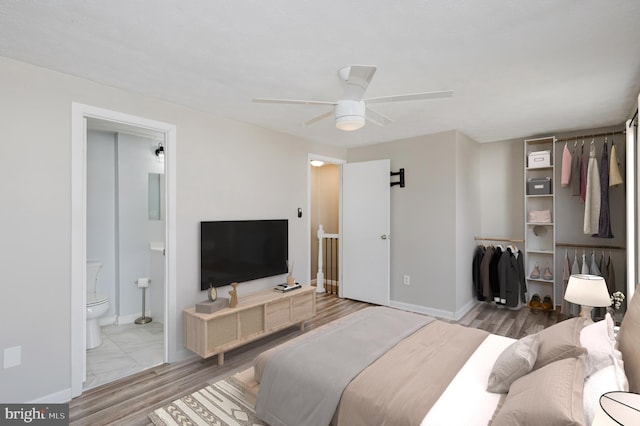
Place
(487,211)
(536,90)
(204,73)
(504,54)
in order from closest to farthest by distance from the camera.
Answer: (504,54)
(204,73)
(536,90)
(487,211)

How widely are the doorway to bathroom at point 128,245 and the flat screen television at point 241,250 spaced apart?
343 millimetres

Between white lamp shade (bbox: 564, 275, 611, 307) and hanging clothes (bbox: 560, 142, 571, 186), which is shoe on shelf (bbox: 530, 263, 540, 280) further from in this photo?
white lamp shade (bbox: 564, 275, 611, 307)

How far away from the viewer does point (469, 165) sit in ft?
15.3

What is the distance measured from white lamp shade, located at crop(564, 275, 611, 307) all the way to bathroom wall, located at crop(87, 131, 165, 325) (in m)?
4.16

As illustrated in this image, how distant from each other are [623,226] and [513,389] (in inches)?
154

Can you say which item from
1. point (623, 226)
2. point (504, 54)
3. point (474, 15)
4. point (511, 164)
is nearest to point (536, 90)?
point (504, 54)

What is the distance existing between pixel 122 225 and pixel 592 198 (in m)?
5.82

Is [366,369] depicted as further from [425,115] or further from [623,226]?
[623,226]

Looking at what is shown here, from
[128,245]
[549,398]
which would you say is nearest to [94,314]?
[128,245]

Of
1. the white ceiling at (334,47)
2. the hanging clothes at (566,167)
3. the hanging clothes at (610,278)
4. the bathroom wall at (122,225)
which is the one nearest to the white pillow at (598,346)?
the white ceiling at (334,47)

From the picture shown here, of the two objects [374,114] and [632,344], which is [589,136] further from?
[632,344]

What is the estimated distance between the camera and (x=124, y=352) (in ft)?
10.8

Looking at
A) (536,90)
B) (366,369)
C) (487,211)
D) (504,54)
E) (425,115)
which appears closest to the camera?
(366,369)

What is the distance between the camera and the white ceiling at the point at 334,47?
5.54 ft
